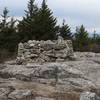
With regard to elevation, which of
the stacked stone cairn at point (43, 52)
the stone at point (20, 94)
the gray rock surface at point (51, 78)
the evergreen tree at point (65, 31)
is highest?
the evergreen tree at point (65, 31)

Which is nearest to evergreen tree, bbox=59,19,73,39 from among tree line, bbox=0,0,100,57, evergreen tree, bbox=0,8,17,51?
tree line, bbox=0,0,100,57

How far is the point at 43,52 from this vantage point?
18.9m

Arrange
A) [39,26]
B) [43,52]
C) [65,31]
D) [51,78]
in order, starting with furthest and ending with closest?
[65,31], [39,26], [43,52], [51,78]

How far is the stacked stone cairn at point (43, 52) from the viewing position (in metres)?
18.7

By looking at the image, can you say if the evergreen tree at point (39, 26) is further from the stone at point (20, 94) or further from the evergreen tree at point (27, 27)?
the stone at point (20, 94)

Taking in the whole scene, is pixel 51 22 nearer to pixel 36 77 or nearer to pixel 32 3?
pixel 32 3

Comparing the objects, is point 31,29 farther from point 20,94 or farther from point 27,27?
point 20,94

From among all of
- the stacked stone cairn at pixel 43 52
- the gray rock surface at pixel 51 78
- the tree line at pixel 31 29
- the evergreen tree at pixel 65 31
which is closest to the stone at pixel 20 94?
the gray rock surface at pixel 51 78

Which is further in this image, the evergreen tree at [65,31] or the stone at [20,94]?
the evergreen tree at [65,31]

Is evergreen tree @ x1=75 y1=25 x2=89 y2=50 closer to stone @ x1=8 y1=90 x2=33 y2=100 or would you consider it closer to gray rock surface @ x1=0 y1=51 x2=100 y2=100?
gray rock surface @ x1=0 y1=51 x2=100 y2=100

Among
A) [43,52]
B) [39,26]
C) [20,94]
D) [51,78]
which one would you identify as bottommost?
[20,94]

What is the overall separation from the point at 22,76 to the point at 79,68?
277 centimetres

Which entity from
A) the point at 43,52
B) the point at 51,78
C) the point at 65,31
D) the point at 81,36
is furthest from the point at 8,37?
the point at 51,78

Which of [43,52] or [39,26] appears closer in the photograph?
[43,52]
